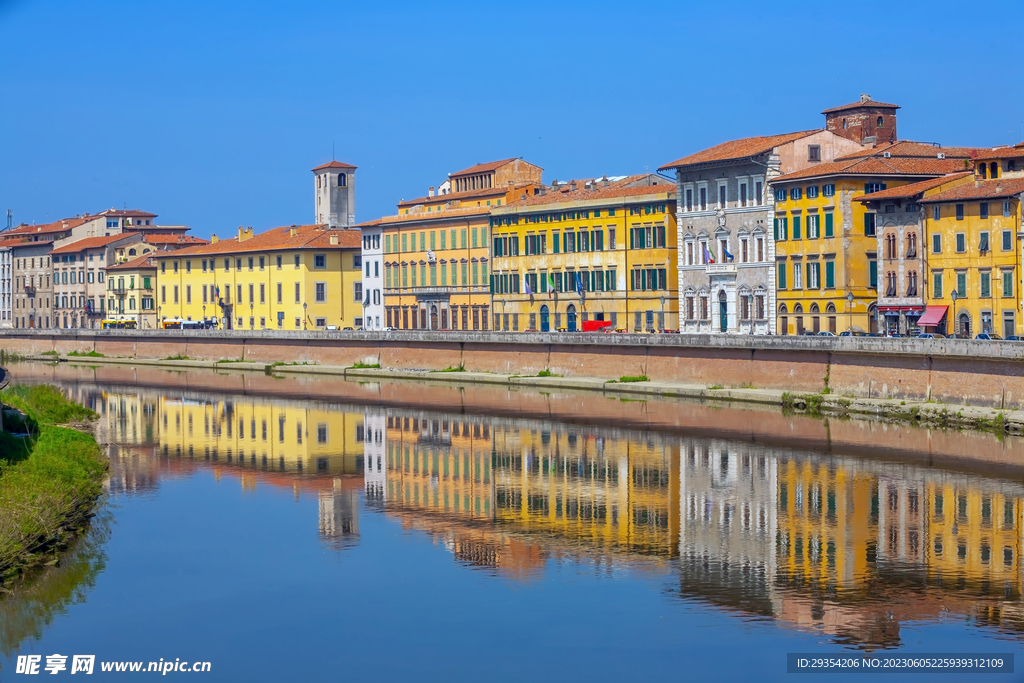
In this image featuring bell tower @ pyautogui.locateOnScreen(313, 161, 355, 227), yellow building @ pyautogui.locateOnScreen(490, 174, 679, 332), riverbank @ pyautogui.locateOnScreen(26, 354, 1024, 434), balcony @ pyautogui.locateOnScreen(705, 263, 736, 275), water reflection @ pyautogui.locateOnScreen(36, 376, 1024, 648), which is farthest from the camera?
bell tower @ pyautogui.locateOnScreen(313, 161, 355, 227)

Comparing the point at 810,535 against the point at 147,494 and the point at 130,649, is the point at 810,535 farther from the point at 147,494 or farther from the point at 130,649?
the point at 147,494

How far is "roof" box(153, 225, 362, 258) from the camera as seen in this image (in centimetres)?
9975

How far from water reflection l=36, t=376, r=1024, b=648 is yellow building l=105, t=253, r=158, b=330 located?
211ft

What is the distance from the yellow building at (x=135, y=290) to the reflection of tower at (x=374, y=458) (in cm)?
6389

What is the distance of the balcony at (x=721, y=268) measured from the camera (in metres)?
72.3

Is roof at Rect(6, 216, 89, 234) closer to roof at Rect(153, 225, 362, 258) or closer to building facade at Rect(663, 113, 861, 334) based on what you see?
roof at Rect(153, 225, 362, 258)

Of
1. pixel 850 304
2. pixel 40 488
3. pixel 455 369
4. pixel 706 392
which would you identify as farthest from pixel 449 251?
pixel 40 488

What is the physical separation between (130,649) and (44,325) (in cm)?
11231

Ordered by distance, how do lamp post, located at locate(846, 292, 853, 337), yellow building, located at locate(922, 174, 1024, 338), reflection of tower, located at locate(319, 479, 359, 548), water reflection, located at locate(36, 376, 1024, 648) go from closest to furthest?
water reflection, located at locate(36, 376, 1024, 648) → reflection of tower, located at locate(319, 479, 359, 548) → yellow building, located at locate(922, 174, 1024, 338) → lamp post, located at locate(846, 292, 853, 337)

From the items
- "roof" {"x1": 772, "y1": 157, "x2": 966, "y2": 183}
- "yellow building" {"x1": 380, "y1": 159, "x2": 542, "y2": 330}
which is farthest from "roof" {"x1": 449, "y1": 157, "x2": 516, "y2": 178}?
"roof" {"x1": 772, "y1": 157, "x2": 966, "y2": 183}

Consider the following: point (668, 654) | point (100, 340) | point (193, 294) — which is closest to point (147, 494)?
point (668, 654)

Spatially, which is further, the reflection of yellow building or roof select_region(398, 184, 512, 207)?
roof select_region(398, 184, 512, 207)

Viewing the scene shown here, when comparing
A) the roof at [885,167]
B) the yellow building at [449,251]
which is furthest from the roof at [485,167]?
the roof at [885,167]

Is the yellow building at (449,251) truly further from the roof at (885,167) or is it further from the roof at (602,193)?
the roof at (885,167)
